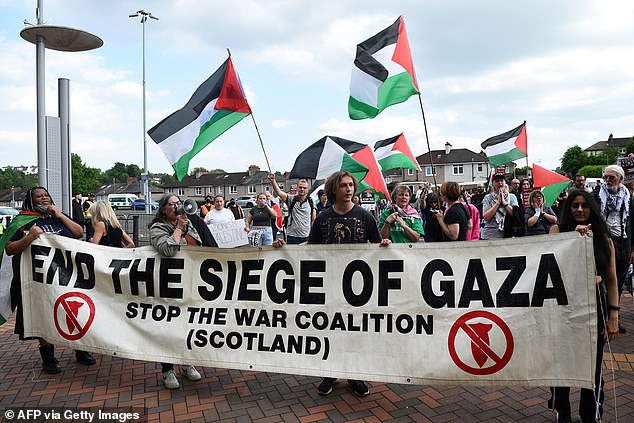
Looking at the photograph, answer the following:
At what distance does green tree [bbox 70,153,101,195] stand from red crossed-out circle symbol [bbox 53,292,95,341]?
292 feet

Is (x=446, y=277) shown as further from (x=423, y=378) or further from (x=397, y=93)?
(x=397, y=93)

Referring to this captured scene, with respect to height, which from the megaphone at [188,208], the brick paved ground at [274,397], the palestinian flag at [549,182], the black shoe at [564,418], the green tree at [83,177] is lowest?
the brick paved ground at [274,397]

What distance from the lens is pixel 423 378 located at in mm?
3537

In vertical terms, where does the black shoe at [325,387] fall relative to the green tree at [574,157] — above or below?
below

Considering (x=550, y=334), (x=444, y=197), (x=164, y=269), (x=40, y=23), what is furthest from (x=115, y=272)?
(x=40, y=23)

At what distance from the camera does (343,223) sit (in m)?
4.11

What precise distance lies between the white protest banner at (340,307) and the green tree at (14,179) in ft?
457

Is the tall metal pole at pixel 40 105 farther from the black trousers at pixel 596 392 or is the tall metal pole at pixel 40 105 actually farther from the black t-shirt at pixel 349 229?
the black trousers at pixel 596 392

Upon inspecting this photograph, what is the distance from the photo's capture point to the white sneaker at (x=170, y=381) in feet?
13.6

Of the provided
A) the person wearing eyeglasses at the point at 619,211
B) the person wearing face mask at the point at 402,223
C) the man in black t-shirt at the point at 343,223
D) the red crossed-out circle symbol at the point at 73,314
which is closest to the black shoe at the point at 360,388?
the man in black t-shirt at the point at 343,223

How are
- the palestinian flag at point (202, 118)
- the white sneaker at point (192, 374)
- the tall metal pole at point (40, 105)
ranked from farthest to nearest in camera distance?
the tall metal pole at point (40, 105), the palestinian flag at point (202, 118), the white sneaker at point (192, 374)

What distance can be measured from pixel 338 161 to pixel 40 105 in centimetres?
522

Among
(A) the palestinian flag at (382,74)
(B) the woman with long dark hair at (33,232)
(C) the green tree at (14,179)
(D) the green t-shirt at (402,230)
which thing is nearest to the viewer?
(B) the woman with long dark hair at (33,232)

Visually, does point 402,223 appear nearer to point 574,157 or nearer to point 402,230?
point 402,230
